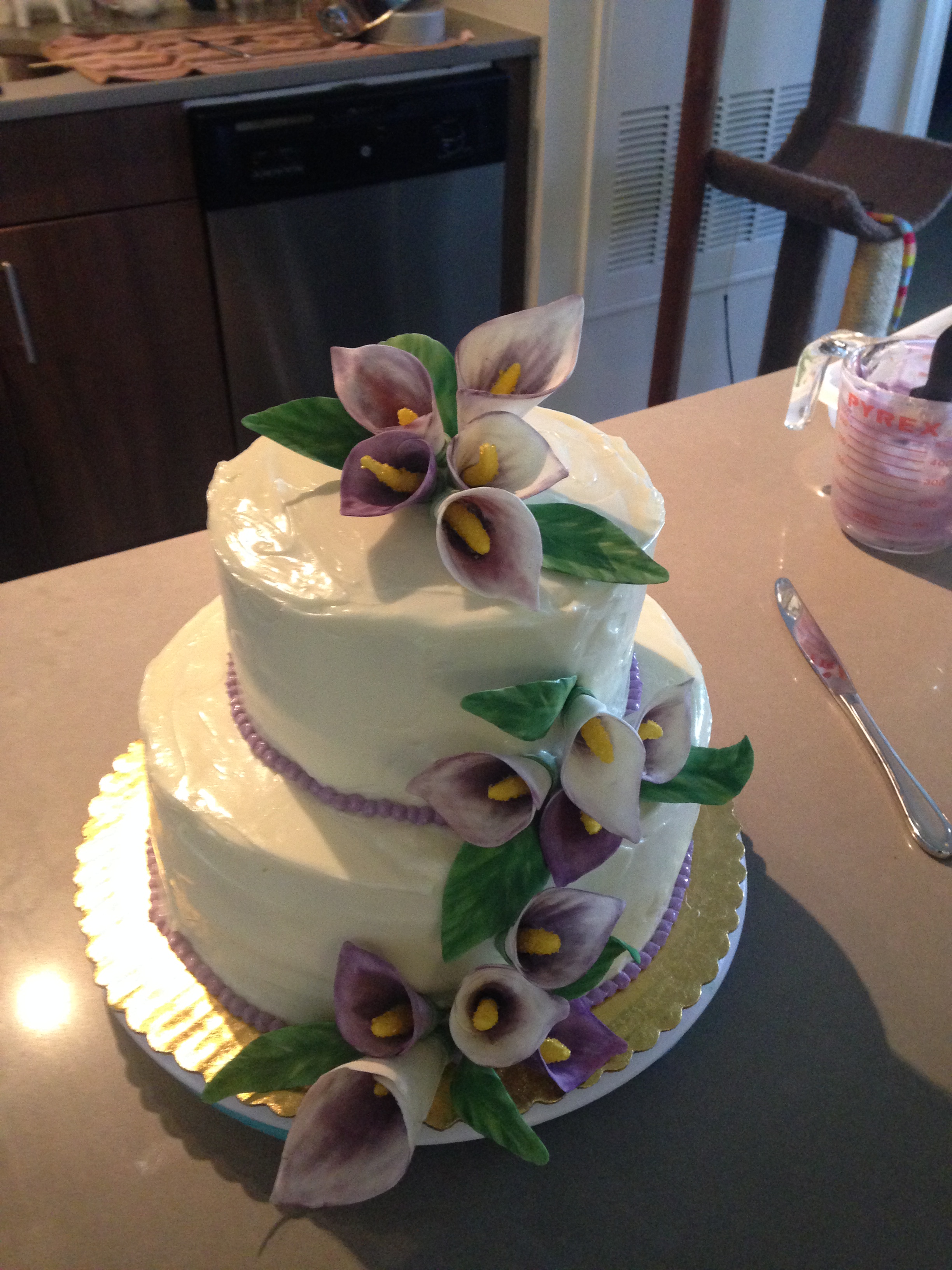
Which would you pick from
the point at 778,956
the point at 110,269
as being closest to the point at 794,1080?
the point at 778,956

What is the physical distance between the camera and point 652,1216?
617 mm

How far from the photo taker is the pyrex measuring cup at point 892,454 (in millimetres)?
1059

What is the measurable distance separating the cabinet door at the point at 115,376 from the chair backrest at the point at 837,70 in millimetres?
1293

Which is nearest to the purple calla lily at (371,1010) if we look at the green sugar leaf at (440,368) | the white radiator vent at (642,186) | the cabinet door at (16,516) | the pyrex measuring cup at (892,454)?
the green sugar leaf at (440,368)

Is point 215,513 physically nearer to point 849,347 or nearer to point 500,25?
point 849,347

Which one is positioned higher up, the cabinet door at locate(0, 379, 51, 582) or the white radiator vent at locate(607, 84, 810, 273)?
the white radiator vent at locate(607, 84, 810, 273)

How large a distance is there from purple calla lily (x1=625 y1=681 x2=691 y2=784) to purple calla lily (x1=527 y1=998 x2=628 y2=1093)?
16 cm

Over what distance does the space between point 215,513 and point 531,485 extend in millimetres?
210

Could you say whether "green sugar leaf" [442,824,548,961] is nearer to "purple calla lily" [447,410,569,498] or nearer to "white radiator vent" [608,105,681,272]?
"purple calla lily" [447,410,569,498]

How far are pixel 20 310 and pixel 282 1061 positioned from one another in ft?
5.56

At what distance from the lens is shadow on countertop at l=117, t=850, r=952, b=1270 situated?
1.98ft

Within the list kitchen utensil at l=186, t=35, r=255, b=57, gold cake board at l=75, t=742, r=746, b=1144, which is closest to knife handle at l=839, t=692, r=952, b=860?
gold cake board at l=75, t=742, r=746, b=1144

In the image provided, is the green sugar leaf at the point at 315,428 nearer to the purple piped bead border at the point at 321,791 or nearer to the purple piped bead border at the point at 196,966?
the purple piped bead border at the point at 321,791

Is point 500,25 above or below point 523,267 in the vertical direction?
above
